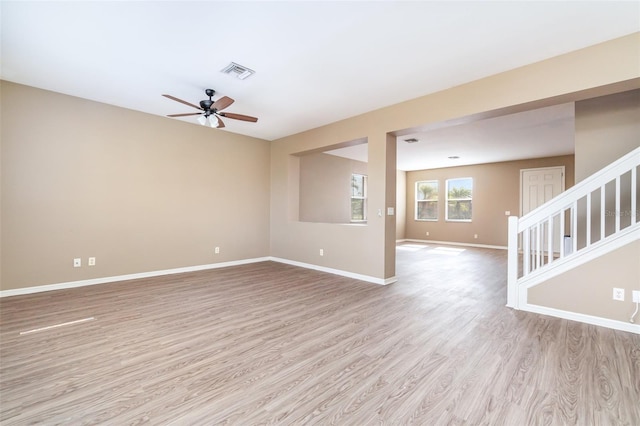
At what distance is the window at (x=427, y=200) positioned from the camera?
984 centimetres

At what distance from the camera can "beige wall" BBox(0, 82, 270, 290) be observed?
11.9ft

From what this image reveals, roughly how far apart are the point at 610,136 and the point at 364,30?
3219 mm

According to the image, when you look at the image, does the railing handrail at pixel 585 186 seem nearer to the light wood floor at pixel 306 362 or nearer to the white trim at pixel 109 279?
the light wood floor at pixel 306 362

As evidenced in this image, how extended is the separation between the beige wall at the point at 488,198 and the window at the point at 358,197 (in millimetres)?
2705

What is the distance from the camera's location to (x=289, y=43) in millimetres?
2629

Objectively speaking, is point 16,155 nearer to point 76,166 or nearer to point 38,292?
point 76,166

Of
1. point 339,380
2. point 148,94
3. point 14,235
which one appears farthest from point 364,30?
point 14,235

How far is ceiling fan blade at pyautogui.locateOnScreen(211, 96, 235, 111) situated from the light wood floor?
2428 millimetres

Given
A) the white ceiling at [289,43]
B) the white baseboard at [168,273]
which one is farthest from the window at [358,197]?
the white ceiling at [289,43]

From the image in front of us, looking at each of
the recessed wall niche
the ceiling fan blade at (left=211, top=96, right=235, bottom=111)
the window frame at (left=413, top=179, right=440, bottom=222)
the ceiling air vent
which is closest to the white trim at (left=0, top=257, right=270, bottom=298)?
the recessed wall niche

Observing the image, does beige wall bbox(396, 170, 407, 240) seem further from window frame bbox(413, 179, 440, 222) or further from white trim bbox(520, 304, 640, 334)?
white trim bbox(520, 304, 640, 334)

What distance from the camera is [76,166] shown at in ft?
13.2

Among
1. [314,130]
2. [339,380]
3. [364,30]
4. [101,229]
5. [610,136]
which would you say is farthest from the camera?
[314,130]

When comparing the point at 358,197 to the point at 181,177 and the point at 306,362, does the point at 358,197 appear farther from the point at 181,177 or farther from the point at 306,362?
the point at 306,362
